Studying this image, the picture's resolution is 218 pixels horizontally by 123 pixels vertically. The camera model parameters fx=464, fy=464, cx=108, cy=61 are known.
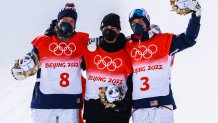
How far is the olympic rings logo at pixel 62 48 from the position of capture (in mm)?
6613

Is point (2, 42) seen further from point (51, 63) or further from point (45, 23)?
point (51, 63)

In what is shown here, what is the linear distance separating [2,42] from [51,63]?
14.0 m

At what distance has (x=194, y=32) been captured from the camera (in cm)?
606

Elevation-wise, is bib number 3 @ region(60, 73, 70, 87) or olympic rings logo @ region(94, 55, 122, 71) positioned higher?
olympic rings logo @ region(94, 55, 122, 71)

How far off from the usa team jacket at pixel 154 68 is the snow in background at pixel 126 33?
338cm

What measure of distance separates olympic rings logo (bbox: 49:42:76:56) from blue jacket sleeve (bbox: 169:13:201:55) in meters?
1.42

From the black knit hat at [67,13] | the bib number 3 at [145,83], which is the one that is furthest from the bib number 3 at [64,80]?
the bib number 3 at [145,83]

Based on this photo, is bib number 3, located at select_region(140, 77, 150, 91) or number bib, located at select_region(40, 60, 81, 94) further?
number bib, located at select_region(40, 60, 81, 94)

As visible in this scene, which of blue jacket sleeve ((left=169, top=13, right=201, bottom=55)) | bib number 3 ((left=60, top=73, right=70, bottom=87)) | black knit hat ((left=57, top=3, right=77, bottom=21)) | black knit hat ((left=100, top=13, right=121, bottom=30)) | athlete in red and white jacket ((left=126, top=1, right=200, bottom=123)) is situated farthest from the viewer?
black knit hat ((left=57, top=3, right=77, bottom=21))

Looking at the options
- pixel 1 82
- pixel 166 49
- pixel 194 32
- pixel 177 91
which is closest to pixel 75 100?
pixel 166 49

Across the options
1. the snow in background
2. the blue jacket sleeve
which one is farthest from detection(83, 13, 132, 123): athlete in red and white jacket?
the snow in background

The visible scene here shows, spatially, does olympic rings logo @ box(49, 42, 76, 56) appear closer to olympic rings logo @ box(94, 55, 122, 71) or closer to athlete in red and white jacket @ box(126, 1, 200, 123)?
olympic rings logo @ box(94, 55, 122, 71)

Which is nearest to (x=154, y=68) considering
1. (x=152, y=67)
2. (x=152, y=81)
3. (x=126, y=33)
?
(x=152, y=67)

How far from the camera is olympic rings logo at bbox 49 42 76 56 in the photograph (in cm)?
661
